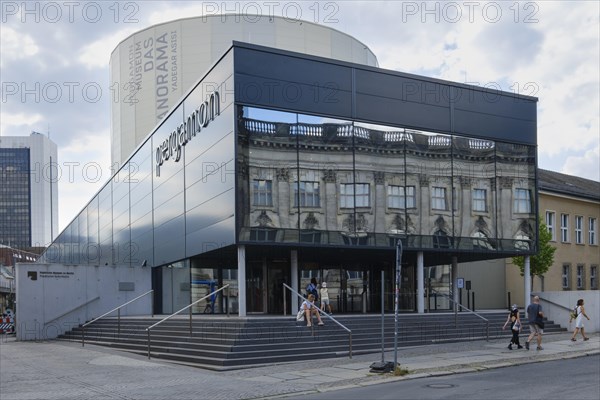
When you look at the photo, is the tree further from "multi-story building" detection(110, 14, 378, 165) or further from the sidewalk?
"multi-story building" detection(110, 14, 378, 165)

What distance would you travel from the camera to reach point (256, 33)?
54438mm

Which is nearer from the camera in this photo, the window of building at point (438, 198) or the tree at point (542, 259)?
the window of building at point (438, 198)

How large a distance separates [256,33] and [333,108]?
28.9m

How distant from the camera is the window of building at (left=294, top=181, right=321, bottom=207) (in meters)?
26.7

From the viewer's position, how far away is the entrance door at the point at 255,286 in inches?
1258

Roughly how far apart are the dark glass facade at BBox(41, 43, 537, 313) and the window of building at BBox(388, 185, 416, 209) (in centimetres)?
4

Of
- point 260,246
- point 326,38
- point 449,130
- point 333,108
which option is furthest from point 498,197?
point 326,38

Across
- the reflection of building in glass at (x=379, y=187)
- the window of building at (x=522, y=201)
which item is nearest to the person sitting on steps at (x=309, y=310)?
the reflection of building in glass at (x=379, y=187)

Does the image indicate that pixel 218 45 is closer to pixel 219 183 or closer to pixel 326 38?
pixel 326 38

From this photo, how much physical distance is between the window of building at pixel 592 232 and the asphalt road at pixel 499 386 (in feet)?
110

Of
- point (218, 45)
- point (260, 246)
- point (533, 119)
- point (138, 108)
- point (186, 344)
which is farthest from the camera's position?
point (138, 108)


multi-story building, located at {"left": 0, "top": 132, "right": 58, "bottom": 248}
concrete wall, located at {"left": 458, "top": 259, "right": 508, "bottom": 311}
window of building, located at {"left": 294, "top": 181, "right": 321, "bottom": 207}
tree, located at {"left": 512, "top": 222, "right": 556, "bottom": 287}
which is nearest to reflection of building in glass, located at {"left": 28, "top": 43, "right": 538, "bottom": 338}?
window of building, located at {"left": 294, "top": 181, "right": 321, "bottom": 207}

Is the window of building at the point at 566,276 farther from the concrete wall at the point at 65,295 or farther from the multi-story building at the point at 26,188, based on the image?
the multi-story building at the point at 26,188

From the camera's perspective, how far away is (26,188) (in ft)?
610
